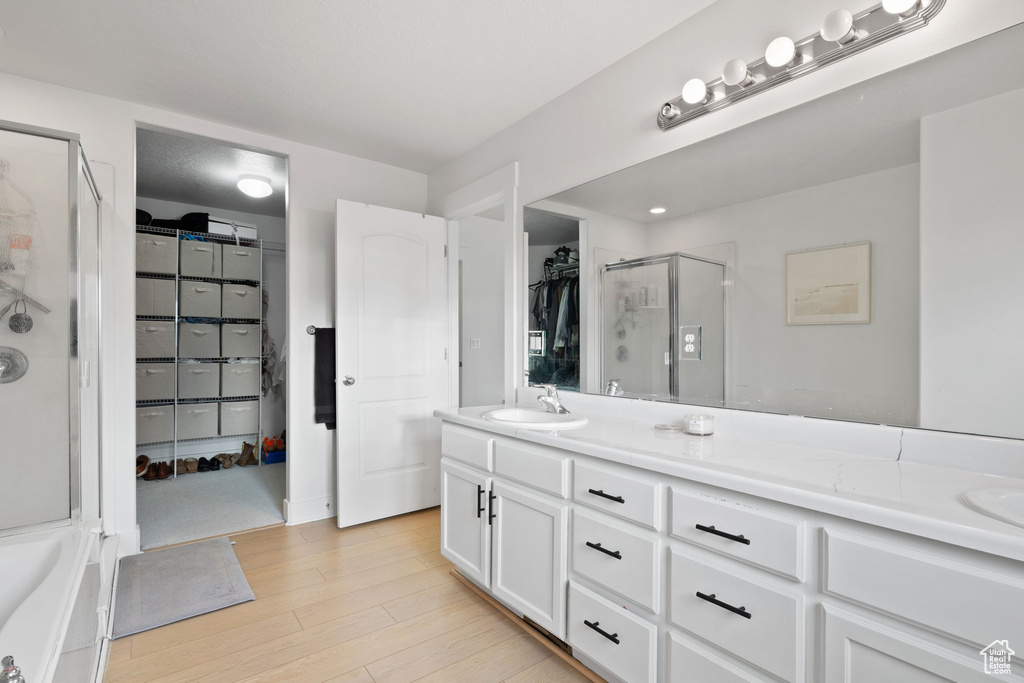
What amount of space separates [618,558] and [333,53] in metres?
2.33

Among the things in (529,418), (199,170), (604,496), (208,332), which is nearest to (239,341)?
(208,332)

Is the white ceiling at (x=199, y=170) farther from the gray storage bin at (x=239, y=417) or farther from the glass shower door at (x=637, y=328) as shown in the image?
the glass shower door at (x=637, y=328)

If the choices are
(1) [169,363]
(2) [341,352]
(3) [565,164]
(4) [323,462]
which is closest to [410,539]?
(4) [323,462]

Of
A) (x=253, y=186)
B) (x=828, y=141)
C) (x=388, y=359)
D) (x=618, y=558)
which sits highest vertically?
(x=253, y=186)

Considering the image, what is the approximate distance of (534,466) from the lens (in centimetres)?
177

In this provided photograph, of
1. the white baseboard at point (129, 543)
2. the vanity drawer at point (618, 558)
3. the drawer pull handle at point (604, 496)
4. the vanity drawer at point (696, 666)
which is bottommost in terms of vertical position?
the white baseboard at point (129, 543)

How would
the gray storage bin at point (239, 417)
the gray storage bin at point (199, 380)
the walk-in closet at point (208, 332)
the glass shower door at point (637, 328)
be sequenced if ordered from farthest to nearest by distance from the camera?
the gray storage bin at point (239, 417) < the gray storage bin at point (199, 380) < the walk-in closet at point (208, 332) < the glass shower door at point (637, 328)

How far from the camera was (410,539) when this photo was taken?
2.84m

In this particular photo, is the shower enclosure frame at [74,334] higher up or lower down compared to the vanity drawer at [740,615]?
higher up

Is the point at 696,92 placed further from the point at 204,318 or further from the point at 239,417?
the point at 239,417

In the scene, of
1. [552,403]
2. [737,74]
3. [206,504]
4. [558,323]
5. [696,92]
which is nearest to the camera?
[737,74]

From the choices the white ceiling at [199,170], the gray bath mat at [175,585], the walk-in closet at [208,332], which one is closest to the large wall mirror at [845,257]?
the gray bath mat at [175,585]

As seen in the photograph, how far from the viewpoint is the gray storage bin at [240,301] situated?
4586 millimetres

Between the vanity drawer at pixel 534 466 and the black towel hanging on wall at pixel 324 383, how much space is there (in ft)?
5.14
